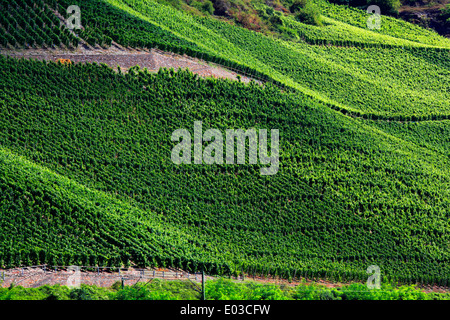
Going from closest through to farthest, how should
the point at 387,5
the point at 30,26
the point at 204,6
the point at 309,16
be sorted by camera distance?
the point at 30,26, the point at 204,6, the point at 309,16, the point at 387,5

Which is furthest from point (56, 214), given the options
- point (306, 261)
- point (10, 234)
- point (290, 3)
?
point (290, 3)

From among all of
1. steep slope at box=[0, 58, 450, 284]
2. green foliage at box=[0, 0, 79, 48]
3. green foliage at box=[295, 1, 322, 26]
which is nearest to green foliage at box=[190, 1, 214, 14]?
green foliage at box=[295, 1, 322, 26]

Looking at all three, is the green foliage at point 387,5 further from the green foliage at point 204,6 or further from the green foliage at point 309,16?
the green foliage at point 204,6

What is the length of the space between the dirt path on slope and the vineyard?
842 mm

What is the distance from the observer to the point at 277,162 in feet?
157

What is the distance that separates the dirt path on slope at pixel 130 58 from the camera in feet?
161

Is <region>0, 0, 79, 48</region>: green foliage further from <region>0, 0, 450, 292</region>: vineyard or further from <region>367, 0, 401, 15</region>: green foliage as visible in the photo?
<region>367, 0, 401, 15</region>: green foliage

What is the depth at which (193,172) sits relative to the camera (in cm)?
4425

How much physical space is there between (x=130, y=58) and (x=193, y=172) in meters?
13.0

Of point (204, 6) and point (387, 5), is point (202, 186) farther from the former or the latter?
point (387, 5)

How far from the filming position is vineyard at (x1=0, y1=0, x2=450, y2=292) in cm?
3556

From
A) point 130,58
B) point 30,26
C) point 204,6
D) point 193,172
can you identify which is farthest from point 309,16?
point 193,172

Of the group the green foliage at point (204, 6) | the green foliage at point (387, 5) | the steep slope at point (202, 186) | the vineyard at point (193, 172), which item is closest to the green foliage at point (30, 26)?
the vineyard at point (193, 172)

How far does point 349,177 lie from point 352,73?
24.6m
